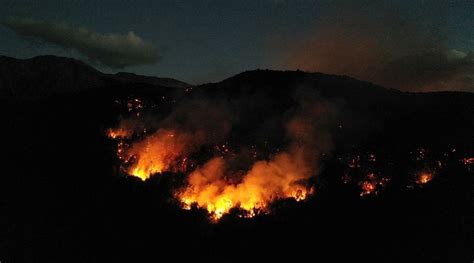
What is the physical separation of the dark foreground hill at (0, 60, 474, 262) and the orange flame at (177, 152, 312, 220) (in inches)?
21.1

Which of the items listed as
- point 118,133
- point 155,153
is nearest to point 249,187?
point 155,153

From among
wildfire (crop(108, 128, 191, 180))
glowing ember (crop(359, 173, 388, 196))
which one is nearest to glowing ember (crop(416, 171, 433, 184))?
glowing ember (crop(359, 173, 388, 196))

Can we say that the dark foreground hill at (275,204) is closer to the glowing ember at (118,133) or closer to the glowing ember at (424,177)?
the glowing ember at (424,177)

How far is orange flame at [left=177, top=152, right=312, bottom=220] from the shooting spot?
13.6 m

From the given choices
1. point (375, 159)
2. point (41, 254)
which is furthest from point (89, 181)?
point (375, 159)

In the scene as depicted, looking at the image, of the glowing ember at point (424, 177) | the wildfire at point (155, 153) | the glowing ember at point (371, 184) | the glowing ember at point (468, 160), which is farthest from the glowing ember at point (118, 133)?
the glowing ember at point (468, 160)

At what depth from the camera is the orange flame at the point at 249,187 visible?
13602 mm

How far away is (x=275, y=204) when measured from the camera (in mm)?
13258

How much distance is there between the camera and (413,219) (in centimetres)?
1258

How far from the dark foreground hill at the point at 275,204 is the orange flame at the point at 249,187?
0.54 metres

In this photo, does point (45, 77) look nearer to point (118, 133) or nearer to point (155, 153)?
point (118, 133)

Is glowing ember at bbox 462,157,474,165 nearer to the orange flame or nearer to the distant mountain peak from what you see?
the orange flame

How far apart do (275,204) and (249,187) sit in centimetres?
145

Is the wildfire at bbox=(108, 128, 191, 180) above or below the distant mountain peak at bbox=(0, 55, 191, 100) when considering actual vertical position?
below
